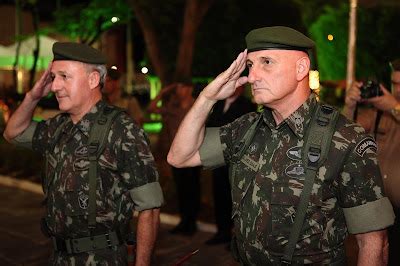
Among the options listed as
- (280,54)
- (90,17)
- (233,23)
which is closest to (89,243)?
(280,54)

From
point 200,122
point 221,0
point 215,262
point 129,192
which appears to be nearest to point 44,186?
point 129,192

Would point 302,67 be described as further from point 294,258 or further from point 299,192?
point 294,258

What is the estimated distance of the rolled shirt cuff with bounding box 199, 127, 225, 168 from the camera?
276 cm

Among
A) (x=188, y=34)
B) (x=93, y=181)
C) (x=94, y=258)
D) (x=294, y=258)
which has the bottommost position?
(x=94, y=258)

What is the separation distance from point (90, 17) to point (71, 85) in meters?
10.9

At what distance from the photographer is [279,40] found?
2.44 metres

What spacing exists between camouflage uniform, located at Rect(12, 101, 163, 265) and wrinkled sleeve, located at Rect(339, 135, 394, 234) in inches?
43.2

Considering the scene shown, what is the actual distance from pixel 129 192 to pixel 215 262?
311cm

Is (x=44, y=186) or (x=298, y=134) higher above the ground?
(x=298, y=134)

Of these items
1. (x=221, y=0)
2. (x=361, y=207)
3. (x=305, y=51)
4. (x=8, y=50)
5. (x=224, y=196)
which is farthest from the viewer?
(x=221, y=0)

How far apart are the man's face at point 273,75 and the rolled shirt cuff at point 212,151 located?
34cm

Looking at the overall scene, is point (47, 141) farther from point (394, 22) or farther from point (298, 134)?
point (394, 22)

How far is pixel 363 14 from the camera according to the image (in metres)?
21.9

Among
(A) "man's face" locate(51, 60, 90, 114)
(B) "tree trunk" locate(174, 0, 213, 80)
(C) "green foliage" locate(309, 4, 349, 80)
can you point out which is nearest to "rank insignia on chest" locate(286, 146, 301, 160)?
(A) "man's face" locate(51, 60, 90, 114)
